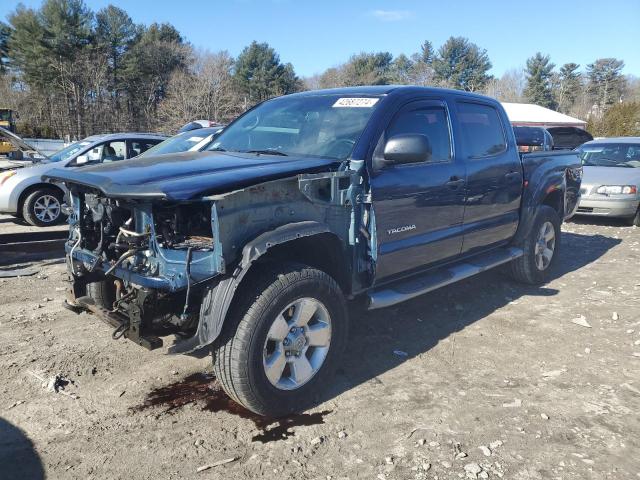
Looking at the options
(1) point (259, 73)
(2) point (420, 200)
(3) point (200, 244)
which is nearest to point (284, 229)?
(3) point (200, 244)

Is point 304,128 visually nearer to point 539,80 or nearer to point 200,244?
point 200,244

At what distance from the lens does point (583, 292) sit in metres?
5.95

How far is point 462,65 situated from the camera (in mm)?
64625

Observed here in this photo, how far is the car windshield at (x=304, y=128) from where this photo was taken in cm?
378

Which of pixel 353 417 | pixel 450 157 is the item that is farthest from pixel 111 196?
pixel 450 157

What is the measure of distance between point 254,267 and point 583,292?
4.50 meters

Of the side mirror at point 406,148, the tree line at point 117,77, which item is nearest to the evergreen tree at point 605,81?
the tree line at point 117,77

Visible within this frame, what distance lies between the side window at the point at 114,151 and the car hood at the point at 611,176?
913 cm

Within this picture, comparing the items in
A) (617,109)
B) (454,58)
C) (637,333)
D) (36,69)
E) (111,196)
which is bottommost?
(637,333)

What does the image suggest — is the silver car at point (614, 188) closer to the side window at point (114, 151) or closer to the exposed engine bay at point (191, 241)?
the exposed engine bay at point (191, 241)

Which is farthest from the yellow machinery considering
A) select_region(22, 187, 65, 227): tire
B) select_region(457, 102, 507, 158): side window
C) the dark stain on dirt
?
the dark stain on dirt

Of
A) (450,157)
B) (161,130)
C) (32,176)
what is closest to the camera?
(450,157)

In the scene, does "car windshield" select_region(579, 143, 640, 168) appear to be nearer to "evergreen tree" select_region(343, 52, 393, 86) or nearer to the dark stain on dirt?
the dark stain on dirt

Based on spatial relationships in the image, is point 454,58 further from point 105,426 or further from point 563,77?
point 105,426
